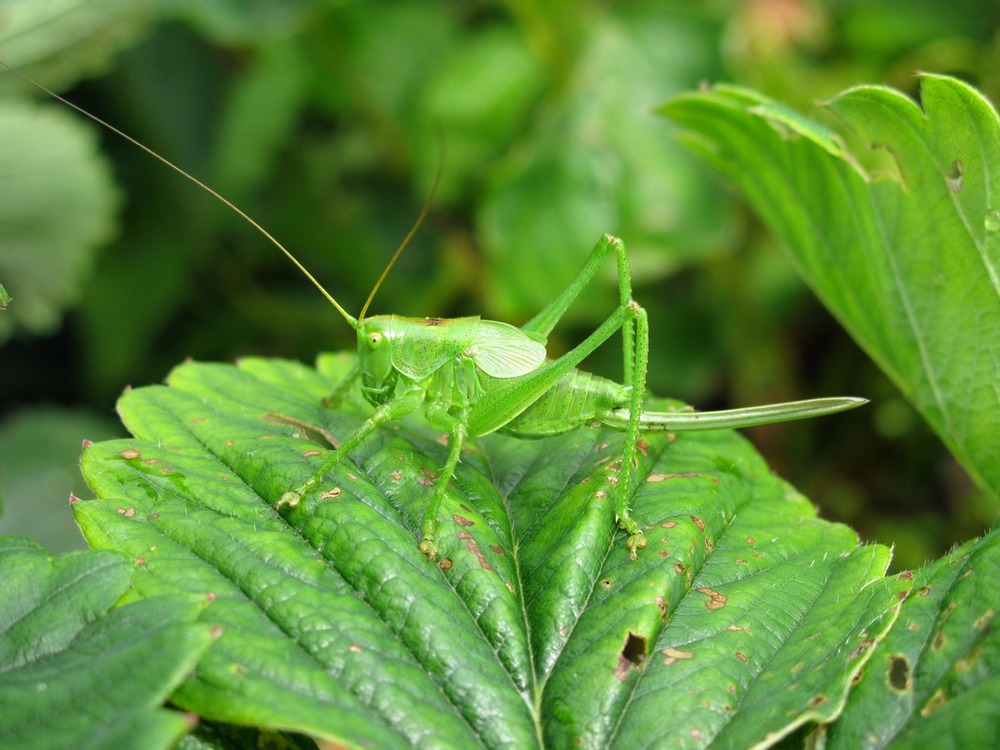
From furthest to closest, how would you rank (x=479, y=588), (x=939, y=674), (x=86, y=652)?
(x=479, y=588)
(x=939, y=674)
(x=86, y=652)

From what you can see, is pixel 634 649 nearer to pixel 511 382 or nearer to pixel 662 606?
pixel 662 606

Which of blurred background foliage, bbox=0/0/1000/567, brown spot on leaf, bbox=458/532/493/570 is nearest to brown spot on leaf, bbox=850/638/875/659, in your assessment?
brown spot on leaf, bbox=458/532/493/570

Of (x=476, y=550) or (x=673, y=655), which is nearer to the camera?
(x=673, y=655)

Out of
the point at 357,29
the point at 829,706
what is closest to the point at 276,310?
the point at 357,29

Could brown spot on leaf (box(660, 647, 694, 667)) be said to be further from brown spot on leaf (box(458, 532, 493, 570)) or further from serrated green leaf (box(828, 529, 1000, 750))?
brown spot on leaf (box(458, 532, 493, 570))

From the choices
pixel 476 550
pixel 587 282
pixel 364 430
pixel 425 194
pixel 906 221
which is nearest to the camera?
pixel 476 550

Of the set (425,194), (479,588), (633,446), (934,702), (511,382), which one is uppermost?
(425,194)

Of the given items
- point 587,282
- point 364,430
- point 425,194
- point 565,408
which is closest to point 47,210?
point 425,194

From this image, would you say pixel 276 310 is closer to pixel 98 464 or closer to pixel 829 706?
pixel 98 464
